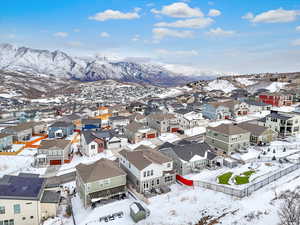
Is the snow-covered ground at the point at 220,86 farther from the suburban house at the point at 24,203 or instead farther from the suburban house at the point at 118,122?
the suburban house at the point at 24,203

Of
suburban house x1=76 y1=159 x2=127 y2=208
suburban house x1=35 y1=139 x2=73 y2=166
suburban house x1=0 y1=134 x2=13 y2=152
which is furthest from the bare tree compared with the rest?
suburban house x1=0 y1=134 x2=13 y2=152

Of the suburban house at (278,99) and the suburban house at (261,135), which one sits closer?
the suburban house at (261,135)

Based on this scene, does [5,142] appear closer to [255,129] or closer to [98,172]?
[98,172]

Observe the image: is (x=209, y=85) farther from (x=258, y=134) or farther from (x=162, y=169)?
(x=162, y=169)

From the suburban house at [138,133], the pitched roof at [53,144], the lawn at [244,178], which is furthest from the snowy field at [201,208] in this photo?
the suburban house at [138,133]

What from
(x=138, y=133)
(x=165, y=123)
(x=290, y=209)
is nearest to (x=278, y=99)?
(x=165, y=123)

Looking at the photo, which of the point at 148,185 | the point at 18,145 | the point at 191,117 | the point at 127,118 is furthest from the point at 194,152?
the point at 18,145
